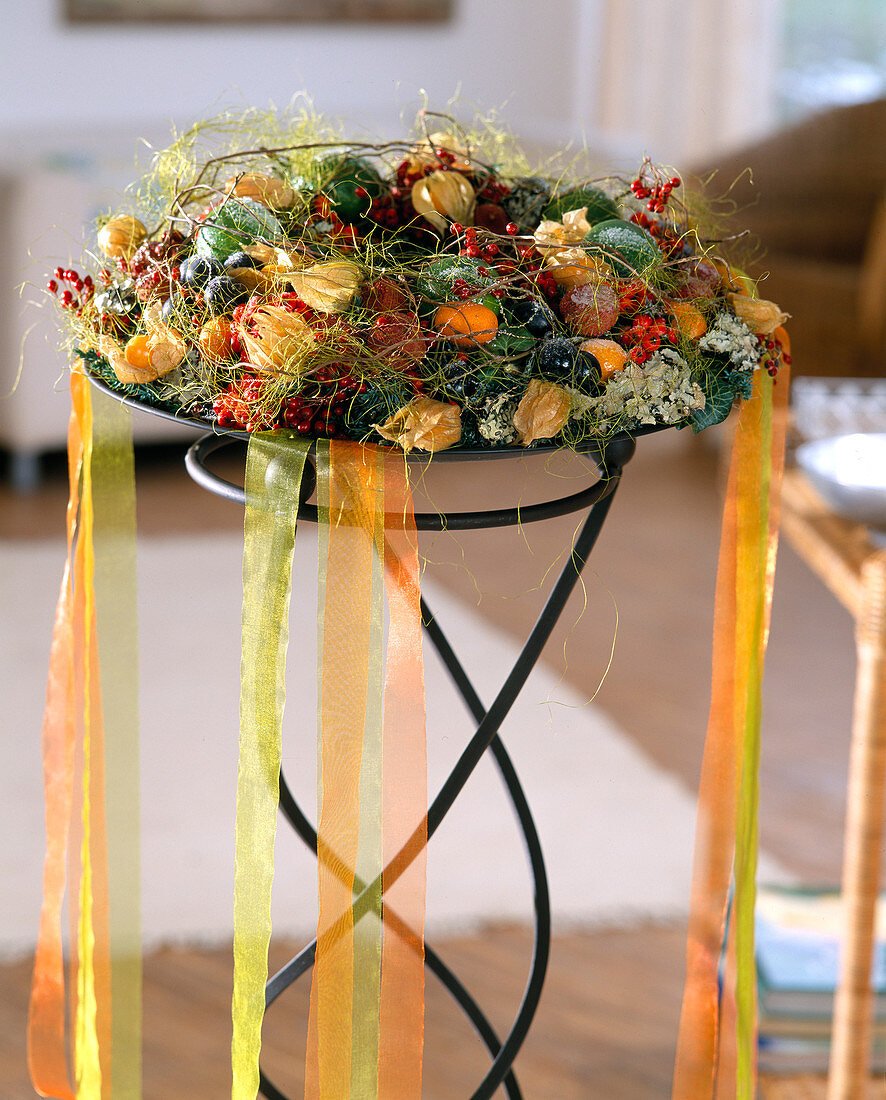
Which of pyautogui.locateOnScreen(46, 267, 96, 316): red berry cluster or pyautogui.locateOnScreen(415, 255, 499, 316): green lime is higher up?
pyautogui.locateOnScreen(415, 255, 499, 316): green lime

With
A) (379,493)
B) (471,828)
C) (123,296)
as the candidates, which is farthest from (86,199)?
(379,493)

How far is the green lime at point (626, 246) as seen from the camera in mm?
804

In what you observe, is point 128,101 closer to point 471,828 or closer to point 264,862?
point 471,828

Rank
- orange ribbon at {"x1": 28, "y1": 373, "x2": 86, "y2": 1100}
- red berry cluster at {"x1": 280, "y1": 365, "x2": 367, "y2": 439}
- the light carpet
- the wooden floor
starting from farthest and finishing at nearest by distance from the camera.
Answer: the light carpet, the wooden floor, orange ribbon at {"x1": 28, "y1": 373, "x2": 86, "y2": 1100}, red berry cluster at {"x1": 280, "y1": 365, "x2": 367, "y2": 439}

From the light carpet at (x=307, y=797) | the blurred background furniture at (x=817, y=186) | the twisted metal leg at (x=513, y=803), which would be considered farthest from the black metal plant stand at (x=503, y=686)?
the blurred background furniture at (x=817, y=186)

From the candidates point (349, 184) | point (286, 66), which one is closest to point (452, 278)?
point (349, 184)

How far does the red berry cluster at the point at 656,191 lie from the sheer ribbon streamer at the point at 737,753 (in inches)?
5.3

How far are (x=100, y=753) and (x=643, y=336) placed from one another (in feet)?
1.71

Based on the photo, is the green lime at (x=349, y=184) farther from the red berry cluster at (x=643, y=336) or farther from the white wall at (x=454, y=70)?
the white wall at (x=454, y=70)

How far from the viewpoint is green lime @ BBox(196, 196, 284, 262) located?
0.81 meters

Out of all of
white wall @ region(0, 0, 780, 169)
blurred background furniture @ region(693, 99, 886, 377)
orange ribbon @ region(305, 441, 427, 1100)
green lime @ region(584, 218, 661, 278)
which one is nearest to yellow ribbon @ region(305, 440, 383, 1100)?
orange ribbon @ region(305, 441, 427, 1100)

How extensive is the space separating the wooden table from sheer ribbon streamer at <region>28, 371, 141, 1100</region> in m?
0.61

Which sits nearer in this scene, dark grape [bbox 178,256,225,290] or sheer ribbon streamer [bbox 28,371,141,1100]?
dark grape [bbox 178,256,225,290]

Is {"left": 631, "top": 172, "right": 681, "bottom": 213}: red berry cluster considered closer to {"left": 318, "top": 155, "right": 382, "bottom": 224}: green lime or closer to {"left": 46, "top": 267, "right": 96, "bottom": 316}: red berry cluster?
{"left": 318, "top": 155, "right": 382, "bottom": 224}: green lime
